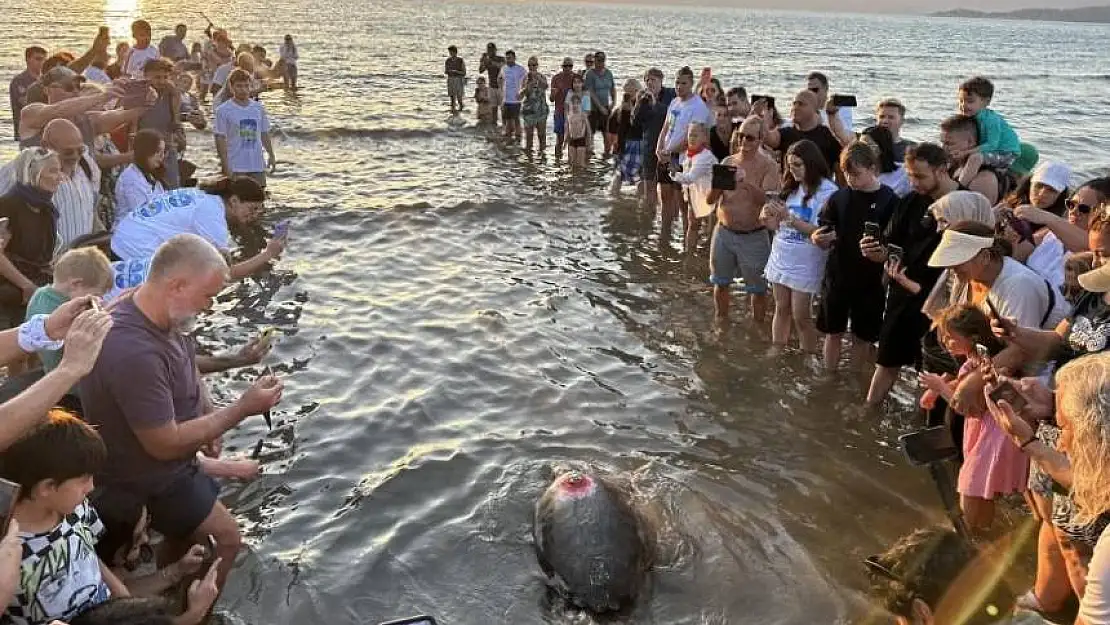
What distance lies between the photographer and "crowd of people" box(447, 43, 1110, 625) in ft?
11.7

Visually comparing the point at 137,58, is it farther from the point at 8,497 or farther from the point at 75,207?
the point at 8,497

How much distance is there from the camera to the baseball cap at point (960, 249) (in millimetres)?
4500

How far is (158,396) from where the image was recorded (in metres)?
3.63

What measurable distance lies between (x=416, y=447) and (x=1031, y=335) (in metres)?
4.24

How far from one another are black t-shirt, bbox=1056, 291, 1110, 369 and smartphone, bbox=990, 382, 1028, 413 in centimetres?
46

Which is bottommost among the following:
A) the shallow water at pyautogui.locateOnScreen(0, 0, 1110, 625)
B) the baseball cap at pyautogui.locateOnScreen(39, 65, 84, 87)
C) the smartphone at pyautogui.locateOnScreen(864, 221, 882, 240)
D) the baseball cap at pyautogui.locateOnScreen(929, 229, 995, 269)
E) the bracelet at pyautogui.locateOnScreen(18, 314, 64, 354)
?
the shallow water at pyautogui.locateOnScreen(0, 0, 1110, 625)

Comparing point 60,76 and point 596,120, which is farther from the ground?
point 60,76

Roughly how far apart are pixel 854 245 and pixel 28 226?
6609 millimetres

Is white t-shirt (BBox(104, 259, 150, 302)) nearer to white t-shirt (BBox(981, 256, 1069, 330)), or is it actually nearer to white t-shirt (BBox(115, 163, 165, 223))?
white t-shirt (BBox(115, 163, 165, 223))

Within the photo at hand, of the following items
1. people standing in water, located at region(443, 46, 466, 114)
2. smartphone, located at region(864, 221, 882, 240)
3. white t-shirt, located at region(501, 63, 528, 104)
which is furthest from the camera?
people standing in water, located at region(443, 46, 466, 114)

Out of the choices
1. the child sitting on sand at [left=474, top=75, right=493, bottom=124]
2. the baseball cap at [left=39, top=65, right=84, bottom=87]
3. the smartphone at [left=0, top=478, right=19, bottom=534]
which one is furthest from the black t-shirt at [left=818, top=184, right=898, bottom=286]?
the child sitting on sand at [left=474, top=75, right=493, bottom=124]

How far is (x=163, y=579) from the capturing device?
4043mm

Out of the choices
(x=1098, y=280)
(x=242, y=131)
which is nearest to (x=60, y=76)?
(x=242, y=131)

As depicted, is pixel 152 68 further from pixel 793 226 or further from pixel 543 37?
pixel 543 37
